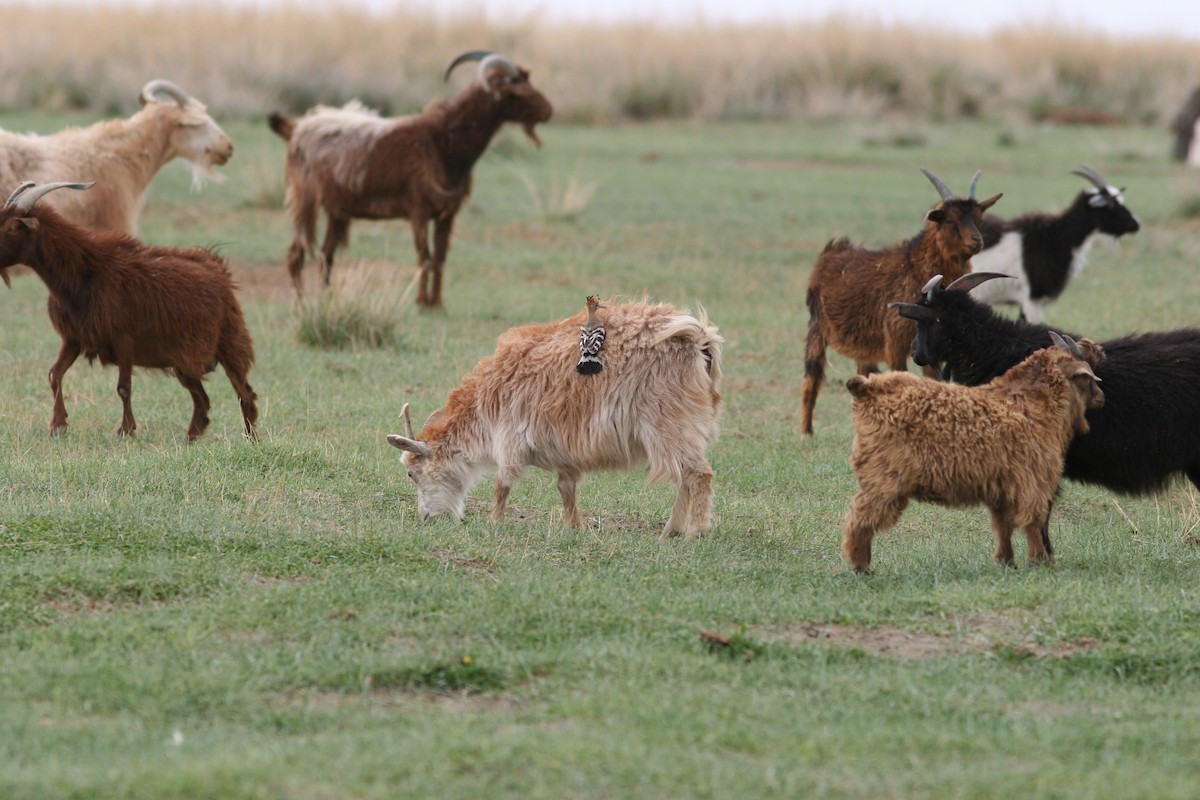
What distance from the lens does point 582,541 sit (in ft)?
24.9

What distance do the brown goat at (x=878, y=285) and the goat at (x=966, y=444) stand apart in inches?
126

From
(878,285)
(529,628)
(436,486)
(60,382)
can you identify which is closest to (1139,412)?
(529,628)

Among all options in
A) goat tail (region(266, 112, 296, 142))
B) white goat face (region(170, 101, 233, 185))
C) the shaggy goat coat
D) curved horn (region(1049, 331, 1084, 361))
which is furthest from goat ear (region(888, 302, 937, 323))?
goat tail (region(266, 112, 296, 142))

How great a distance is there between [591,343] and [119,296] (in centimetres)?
333

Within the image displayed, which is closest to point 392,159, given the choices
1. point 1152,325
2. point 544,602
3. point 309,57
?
point 1152,325

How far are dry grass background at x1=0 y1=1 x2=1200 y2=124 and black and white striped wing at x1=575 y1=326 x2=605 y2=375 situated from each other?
24.0 m

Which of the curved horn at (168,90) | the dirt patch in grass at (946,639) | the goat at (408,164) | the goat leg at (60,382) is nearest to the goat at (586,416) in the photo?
the dirt patch in grass at (946,639)

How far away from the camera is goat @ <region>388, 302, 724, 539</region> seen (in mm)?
7758

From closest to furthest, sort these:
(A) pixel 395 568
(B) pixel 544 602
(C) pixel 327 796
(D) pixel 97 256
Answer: (C) pixel 327 796, (B) pixel 544 602, (A) pixel 395 568, (D) pixel 97 256

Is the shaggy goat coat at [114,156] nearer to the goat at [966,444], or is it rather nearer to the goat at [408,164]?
the goat at [408,164]

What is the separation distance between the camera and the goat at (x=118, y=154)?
13234 millimetres

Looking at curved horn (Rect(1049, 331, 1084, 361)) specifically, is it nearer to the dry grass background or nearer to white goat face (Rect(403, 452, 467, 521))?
white goat face (Rect(403, 452, 467, 521))

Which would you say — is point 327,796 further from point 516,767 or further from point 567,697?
point 567,697

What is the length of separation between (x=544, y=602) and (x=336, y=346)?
7295 millimetres
